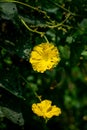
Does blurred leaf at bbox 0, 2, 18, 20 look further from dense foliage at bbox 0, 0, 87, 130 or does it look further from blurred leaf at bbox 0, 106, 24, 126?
blurred leaf at bbox 0, 106, 24, 126

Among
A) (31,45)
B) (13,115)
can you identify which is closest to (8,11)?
(31,45)

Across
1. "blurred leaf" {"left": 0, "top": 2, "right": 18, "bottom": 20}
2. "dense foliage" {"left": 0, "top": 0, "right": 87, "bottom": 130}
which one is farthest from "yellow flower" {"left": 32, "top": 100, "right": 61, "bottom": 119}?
"blurred leaf" {"left": 0, "top": 2, "right": 18, "bottom": 20}

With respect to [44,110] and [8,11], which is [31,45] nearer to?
[8,11]

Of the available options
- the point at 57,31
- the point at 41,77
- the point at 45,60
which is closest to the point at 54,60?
the point at 45,60

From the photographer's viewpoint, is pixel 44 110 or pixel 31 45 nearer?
pixel 44 110

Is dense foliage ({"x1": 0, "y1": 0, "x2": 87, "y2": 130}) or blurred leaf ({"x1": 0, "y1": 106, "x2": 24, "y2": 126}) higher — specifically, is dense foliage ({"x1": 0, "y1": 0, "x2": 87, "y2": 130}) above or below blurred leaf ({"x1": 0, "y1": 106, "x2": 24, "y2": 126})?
above

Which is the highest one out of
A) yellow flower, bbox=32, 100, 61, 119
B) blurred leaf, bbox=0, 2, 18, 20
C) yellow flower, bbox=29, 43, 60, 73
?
blurred leaf, bbox=0, 2, 18, 20

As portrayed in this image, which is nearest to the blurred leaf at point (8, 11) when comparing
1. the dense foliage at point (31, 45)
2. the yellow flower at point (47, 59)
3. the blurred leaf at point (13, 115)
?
the dense foliage at point (31, 45)
